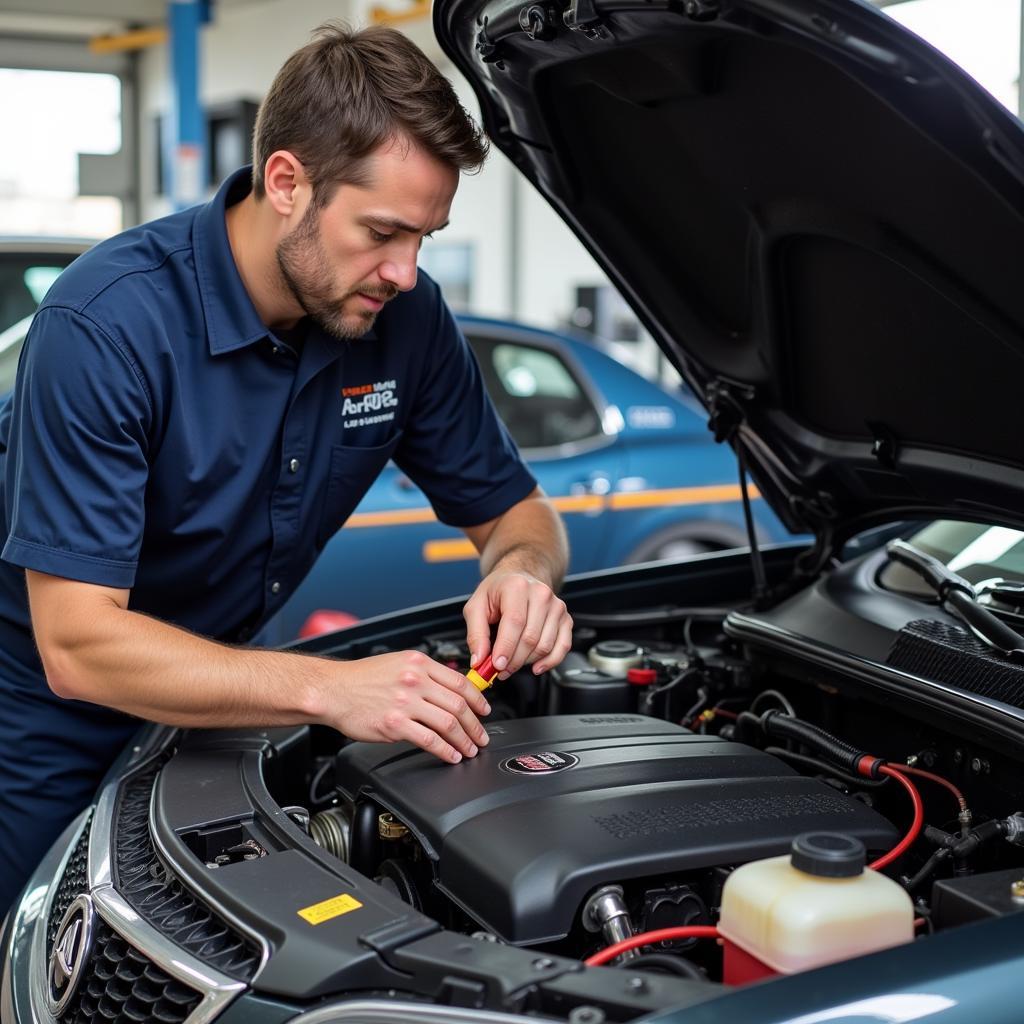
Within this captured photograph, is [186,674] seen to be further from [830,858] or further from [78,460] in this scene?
[830,858]

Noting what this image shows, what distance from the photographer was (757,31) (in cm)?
145

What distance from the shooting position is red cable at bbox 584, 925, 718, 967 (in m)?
1.26

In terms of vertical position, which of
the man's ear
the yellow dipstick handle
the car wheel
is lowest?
the car wheel

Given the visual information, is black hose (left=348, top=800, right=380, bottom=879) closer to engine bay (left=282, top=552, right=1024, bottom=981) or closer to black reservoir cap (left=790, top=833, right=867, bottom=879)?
engine bay (left=282, top=552, right=1024, bottom=981)

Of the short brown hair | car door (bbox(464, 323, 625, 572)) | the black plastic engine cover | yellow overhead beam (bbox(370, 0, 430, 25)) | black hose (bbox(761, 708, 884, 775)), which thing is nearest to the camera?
the black plastic engine cover

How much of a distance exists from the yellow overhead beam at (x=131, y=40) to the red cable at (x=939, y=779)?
13.6 m

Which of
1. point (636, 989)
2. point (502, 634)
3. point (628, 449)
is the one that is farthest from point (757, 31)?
point (628, 449)

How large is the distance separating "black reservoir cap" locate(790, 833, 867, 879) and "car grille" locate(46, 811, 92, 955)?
0.88 meters

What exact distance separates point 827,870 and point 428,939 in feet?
1.25

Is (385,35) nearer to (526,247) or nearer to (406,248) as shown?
(406,248)

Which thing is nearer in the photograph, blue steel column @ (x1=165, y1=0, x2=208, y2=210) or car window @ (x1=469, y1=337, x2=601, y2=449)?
car window @ (x1=469, y1=337, x2=601, y2=449)

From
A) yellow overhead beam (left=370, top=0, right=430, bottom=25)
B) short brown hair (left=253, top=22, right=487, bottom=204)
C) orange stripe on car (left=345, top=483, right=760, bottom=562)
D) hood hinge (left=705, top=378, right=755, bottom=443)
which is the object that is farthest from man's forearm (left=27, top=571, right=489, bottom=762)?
yellow overhead beam (left=370, top=0, right=430, bottom=25)

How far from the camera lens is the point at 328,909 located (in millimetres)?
1311

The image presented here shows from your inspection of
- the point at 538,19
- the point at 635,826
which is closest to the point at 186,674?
the point at 635,826
